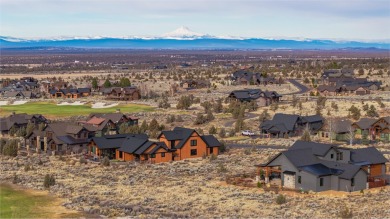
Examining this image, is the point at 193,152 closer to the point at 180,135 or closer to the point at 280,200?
the point at 180,135

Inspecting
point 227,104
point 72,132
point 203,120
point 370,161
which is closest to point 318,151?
point 370,161

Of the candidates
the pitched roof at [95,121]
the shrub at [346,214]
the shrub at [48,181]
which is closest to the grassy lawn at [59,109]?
the pitched roof at [95,121]

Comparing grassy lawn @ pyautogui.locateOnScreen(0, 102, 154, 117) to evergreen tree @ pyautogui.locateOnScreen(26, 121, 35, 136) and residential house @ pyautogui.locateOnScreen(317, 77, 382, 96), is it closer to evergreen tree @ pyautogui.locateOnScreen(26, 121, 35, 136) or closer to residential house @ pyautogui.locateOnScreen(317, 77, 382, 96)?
evergreen tree @ pyautogui.locateOnScreen(26, 121, 35, 136)

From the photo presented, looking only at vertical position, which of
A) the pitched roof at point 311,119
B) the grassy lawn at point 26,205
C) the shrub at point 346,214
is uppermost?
the shrub at point 346,214

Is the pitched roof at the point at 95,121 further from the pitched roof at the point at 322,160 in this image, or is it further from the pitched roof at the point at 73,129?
the pitched roof at the point at 322,160

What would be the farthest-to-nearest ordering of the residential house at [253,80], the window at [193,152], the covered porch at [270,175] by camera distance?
the residential house at [253,80], the window at [193,152], the covered porch at [270,175]

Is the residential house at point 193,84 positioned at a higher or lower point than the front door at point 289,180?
lower

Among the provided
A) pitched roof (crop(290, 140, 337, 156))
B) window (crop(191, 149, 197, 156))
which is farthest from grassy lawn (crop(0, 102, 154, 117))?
pitched roof (crop(290, 140, 337, 156))

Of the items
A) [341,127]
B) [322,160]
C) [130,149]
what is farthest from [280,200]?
[341,127]
